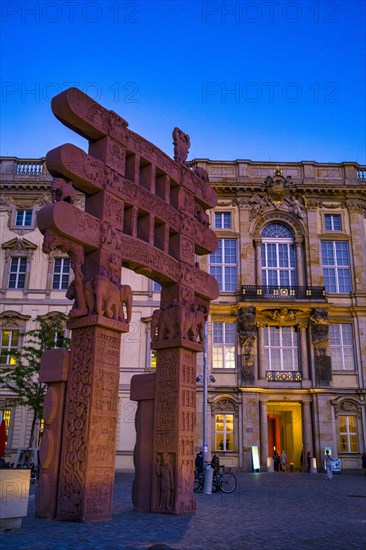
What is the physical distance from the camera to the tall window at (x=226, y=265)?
36281 millimetres

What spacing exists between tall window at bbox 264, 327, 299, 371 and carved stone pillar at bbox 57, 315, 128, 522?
25.2 metres

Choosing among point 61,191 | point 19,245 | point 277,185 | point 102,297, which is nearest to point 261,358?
point 277,185

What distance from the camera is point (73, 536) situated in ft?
27.9

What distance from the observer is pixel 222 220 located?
37781 mm

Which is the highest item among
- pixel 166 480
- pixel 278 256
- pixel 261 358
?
pixel 278 256

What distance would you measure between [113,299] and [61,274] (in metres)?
25.6

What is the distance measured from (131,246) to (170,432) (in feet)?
13.1

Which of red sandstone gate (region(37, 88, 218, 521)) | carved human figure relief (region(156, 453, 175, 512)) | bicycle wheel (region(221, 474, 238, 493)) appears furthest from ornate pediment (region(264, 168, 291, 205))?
carved human figure relief (region(156, 453, 175, 512))

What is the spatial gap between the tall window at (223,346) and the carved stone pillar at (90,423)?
24.5m

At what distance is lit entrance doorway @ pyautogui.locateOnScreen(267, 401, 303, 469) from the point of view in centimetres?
3625

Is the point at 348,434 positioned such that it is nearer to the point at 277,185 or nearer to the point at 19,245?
the point at 277,185

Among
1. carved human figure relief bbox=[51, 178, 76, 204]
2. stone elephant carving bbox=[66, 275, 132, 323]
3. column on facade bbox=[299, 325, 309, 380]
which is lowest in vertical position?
stone elephant carving bbox=[66, 275, 132, 323]

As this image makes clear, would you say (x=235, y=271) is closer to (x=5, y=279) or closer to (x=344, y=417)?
(x=344, y=417)

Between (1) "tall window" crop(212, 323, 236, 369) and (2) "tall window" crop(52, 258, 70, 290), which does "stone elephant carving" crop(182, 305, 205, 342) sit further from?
(2) "tall window" crop(52, 258, 70, 290)
